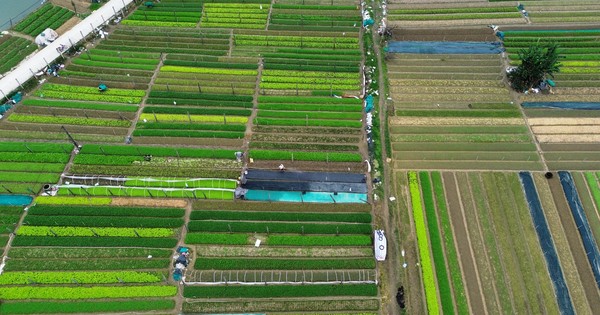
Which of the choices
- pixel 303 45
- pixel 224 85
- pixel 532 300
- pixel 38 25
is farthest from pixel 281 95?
pixel 38 25

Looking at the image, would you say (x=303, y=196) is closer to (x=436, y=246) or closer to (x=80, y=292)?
(x=436, y=246)

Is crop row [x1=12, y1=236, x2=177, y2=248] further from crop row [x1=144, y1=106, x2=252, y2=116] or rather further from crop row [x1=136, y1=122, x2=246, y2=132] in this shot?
crop row [x1=144, y1=106, x2=252, y2=116]

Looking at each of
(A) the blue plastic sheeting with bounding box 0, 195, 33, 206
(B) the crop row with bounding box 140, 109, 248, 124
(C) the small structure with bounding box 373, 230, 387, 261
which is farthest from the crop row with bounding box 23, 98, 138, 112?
(C) the small structure with bounding box 373, 230, 387, 261

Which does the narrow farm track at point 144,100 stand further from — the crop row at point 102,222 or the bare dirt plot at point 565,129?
the bare dirt plot at point 565,129

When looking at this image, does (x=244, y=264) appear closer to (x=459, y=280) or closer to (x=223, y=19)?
(x=459, y=280)

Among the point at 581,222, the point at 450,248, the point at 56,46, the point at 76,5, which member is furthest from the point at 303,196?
the point at 76,5

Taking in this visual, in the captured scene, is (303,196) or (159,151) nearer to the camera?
(303,196)
